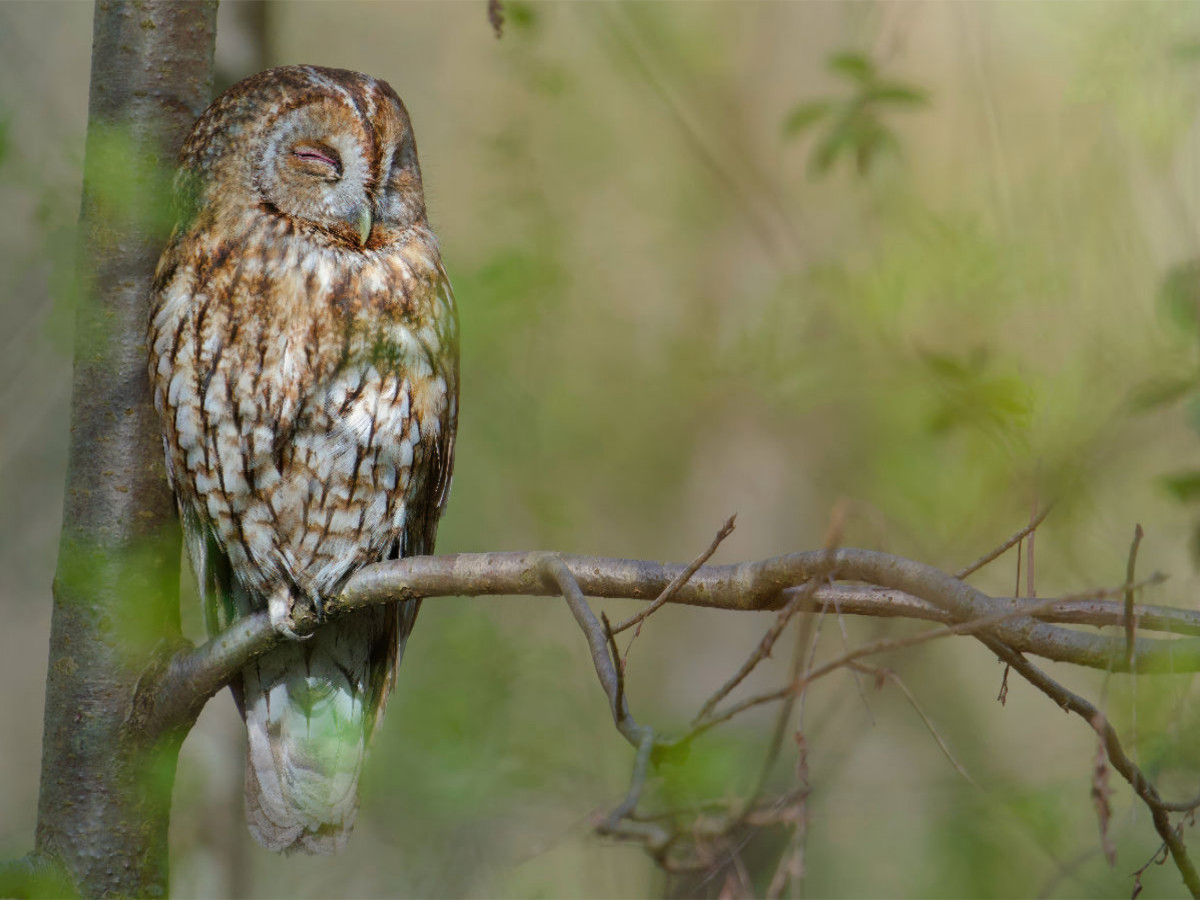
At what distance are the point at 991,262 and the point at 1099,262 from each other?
0.52 m

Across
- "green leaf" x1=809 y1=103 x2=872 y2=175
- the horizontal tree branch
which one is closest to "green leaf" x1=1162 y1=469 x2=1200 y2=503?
the horizontal tree branch

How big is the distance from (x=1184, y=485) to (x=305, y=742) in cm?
188

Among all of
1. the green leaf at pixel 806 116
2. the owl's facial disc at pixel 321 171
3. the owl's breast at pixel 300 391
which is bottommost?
the owl's breast at pixel 300 391

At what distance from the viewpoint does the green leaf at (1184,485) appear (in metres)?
1.88

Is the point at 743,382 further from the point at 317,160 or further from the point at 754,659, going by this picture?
the point at 754,659

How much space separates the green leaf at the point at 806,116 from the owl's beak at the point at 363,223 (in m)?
1.10

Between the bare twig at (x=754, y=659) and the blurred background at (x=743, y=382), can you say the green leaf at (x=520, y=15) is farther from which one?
the bare twig at (x=754, y=659)

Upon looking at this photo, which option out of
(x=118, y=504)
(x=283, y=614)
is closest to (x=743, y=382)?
(x=283, y=614)

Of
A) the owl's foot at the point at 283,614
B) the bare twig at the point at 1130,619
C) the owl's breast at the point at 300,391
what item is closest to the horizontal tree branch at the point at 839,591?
the bare twig at the point at 1130,619

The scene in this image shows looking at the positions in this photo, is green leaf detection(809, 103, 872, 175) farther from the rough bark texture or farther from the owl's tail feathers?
the owl's tail feathers

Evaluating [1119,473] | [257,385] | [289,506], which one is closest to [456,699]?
[289,506]

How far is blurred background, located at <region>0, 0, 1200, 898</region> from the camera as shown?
238cm

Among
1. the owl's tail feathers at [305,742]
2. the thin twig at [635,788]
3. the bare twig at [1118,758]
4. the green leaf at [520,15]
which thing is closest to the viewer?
the thin twig at [635,788]

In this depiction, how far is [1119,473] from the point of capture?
330 centimetres
